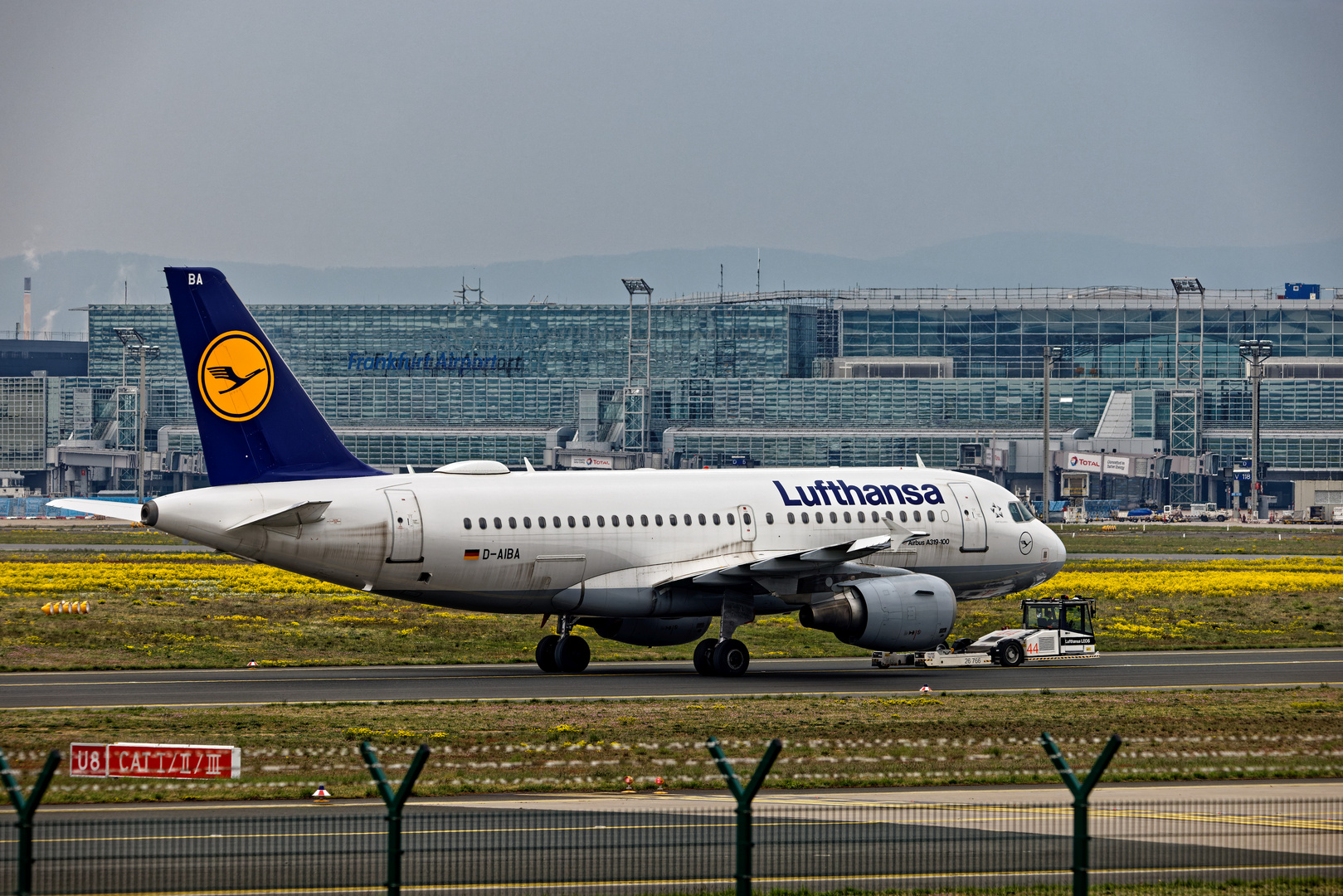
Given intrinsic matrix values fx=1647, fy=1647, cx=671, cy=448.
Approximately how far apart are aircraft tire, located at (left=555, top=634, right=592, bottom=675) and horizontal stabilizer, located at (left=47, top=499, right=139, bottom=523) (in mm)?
9809

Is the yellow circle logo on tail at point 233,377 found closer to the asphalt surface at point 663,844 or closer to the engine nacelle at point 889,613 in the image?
the engine nacelle at point 889,613

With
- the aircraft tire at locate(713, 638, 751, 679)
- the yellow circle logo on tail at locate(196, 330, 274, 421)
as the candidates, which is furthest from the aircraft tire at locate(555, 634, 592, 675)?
the yellow circle logo on tail at locate(196, 330, 274, 421)

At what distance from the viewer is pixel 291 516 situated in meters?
34.0

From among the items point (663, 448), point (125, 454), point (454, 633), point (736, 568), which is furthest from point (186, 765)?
point (125, 454)

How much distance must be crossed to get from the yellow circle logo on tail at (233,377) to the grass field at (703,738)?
734cm

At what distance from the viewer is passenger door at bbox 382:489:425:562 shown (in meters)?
35.2

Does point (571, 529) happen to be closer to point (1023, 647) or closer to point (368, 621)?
point (1023, 647)

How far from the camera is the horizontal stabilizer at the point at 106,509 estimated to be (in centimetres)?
3497

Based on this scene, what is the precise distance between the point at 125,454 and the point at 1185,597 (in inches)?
6186

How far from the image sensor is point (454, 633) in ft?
155

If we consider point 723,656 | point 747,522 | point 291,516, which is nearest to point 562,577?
point 723,656

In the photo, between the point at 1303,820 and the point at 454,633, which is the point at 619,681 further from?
the point at 1303,820

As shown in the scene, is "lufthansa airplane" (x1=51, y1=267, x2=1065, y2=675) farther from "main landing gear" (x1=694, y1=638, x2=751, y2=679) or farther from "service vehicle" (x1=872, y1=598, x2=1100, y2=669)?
"service vehicle" (x1=872, y1=598, x2=1100, y2=669)

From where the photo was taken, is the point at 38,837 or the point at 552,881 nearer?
the point at 552,881
